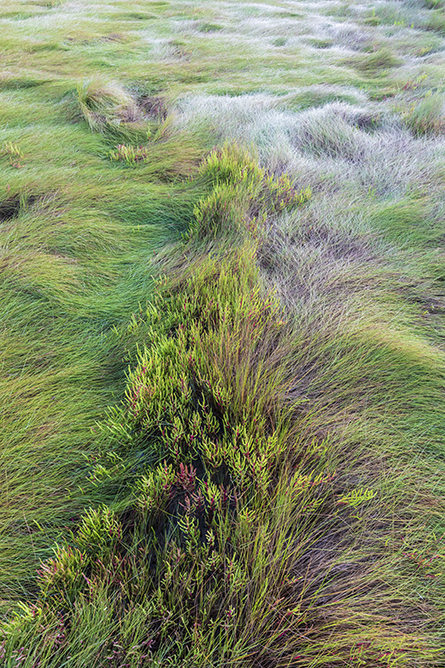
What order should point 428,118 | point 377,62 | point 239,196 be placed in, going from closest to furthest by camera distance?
point 239,196, point 428,118, point 377,62

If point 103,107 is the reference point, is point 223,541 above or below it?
below

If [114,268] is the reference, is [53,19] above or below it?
above

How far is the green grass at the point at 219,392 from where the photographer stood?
3.48 ft

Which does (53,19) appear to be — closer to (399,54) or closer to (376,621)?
(399,54)

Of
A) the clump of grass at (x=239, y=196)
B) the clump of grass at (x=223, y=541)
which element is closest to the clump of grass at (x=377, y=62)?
the clump of grass at (x=239, y=196)

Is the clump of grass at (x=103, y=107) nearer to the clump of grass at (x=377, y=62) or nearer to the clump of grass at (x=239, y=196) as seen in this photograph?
the clump of grass at (x=239, y=196)

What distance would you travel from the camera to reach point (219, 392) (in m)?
1.54

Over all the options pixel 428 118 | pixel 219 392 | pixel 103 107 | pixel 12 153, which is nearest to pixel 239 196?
pixel 219 392

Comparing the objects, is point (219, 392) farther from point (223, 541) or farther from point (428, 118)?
point (428, 118)

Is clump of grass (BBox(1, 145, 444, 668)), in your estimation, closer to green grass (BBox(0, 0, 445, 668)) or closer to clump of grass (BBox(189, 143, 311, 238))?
green grass (BBox(0, 0, 445, 668))

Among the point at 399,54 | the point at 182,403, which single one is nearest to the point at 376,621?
the point at 182,403

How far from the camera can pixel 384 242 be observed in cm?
276

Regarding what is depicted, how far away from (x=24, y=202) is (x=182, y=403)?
2.46 meters

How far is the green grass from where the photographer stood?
106 centimetres
